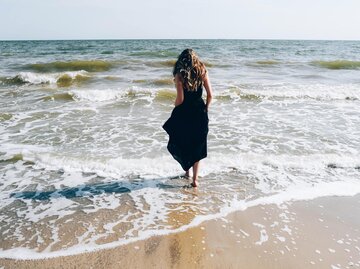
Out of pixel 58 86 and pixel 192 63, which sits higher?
pixel 192 63

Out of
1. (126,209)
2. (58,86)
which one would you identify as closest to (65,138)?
(126,209)

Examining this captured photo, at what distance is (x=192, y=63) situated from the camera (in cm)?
429

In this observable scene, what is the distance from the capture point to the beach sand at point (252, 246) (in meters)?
3.15

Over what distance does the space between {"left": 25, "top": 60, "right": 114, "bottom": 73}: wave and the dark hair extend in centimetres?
1601

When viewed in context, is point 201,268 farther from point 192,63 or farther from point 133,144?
point 133,144

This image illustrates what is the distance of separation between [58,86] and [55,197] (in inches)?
425

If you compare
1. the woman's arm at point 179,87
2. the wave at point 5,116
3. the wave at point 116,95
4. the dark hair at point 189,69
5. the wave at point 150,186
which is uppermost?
the dark hair at point 189,69

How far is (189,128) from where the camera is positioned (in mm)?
4680

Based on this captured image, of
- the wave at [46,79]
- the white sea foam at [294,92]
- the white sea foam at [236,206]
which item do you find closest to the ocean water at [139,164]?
the white sea foam at [236,206]

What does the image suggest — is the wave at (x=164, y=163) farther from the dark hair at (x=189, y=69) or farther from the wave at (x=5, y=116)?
the wave at (x=5, y=116)

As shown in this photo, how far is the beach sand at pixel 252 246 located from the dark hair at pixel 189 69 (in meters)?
1.70

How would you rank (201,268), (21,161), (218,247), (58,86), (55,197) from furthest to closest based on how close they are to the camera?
1. (58,86)
2. (21,161)
3. (55,197)
4. (218,247)
5. (201,268)

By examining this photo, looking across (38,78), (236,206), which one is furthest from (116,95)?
(236,206)

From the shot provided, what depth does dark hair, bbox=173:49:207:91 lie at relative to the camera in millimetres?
4293
